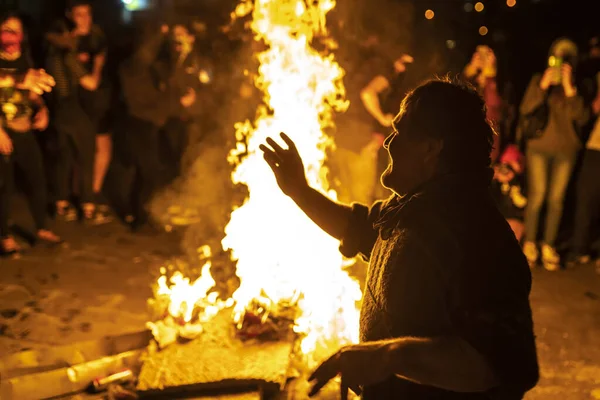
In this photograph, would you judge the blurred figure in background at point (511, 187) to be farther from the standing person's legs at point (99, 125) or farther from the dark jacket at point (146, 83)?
the standing person's legs at point (99, 125)

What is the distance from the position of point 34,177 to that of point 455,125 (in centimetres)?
619

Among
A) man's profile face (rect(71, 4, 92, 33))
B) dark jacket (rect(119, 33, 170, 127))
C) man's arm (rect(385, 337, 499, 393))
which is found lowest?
man's arm (rect(385, 337, 499, 393))

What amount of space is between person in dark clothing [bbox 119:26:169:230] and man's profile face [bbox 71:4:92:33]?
65 centimetres

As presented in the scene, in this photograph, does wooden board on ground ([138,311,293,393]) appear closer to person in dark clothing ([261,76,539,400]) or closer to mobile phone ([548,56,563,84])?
person in dark clothing ([261,76,539,400])

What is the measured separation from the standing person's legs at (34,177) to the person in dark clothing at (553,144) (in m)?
5.73

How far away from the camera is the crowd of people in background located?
6703 millimetres

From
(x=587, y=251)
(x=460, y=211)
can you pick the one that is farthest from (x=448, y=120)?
(x=587, y=251)

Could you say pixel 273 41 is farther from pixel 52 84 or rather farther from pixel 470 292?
pixel 470 292

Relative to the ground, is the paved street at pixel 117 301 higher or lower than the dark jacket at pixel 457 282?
lower

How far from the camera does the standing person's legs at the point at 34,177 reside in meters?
6.60

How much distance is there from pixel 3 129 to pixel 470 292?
243 inches

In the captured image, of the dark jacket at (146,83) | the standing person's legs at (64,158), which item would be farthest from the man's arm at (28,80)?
the dark jacket at (146,83)

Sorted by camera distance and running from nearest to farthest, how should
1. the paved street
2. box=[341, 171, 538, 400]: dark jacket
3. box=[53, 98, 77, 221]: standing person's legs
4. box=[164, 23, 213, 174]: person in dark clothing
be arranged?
box=[341, 171, 538, 400]: dark jacket, the paved street, box=[53, 98, 77, 221]: standing person's legs, box=[164, 23, 213, 174]: person in dark clothing

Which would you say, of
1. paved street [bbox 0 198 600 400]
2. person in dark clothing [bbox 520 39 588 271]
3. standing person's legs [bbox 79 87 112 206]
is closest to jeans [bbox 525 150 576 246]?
person in dark clothing [bbox 520 39 588 271]
